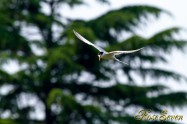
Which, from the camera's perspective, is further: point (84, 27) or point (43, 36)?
point (43, 36)

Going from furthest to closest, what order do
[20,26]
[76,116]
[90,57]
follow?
[20,26] < [90,57] < [76,116]

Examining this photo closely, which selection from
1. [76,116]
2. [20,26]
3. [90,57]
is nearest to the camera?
[76,116]

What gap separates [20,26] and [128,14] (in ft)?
10.6

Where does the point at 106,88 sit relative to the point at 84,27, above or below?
below

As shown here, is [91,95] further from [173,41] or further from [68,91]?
[173,41]

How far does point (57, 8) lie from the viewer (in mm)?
24594

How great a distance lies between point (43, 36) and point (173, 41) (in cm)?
380

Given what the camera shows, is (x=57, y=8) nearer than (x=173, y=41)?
No

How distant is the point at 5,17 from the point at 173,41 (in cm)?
457

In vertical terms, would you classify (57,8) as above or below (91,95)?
above

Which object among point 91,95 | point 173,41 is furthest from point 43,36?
point 173,41

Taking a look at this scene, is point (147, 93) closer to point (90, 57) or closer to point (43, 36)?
point (90, 57)

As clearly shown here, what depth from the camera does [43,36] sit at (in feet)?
77.9

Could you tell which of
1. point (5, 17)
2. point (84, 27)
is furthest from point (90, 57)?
Result: point (5, 17)
